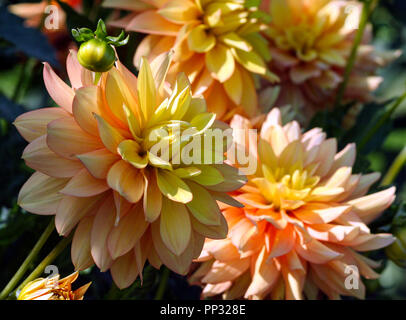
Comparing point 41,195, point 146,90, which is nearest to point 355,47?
point 146,90

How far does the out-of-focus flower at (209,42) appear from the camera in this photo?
690 mm

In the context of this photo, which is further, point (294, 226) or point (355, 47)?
point (355, 47)

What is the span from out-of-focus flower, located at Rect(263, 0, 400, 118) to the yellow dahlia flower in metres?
0.38

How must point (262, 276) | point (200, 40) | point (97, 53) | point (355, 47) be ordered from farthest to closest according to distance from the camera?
1. point (355, 47)
2. point (200, 40)
3. point (262, 276)
4. point (97, 53)

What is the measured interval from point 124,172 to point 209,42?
0.30 m

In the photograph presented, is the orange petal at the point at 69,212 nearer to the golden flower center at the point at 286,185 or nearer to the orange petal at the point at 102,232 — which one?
the orange petal at the point at 102,232

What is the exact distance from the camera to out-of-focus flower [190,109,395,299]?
1.98ft

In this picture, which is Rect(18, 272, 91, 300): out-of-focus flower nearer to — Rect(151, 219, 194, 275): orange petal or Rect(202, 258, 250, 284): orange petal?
Rect(151, 219, 194, 275): orange petal

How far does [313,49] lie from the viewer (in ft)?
2.89

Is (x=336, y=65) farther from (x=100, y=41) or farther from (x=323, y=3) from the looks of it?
(x=100, y=41)

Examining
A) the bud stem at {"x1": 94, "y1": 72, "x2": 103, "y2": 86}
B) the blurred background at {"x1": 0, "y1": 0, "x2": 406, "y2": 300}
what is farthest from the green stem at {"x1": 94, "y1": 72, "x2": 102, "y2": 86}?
the blurred background at {"x1": 0, "y1": 0, "x2": 406, "y2": 300}

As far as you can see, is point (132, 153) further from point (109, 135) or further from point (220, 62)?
point (220, 62)

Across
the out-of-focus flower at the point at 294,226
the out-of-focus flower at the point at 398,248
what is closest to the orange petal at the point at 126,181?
the out-of-focus flower at the point at 294,226
